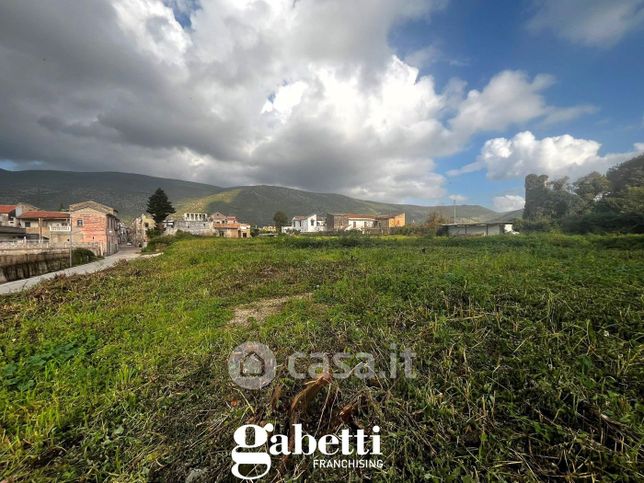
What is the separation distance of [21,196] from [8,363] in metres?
190

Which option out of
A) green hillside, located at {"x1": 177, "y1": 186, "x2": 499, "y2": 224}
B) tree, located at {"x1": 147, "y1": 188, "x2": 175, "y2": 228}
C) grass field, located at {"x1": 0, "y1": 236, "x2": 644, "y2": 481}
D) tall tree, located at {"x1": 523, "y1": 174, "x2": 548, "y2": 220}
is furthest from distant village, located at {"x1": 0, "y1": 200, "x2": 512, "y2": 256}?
green hillside, located at {"x1": 177, "y1": 186, "x2": 499, "y2": 224}

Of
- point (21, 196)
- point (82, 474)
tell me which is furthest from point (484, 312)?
point (21, 196)

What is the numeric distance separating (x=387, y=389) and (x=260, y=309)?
3.82m

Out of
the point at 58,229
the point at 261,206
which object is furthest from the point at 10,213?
the point at 261,206

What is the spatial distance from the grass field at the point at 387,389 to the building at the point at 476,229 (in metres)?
39.9

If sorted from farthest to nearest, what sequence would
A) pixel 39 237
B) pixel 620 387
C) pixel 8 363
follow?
pixel 39 237 → pixel 8 363 → pixel 620 387

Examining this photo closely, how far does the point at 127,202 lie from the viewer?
143000 millimetres

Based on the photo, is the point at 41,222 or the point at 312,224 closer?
the point at 41,222

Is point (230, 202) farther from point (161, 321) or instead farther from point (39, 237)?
point (161, 321)

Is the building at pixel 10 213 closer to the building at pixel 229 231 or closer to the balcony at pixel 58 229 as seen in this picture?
the balcony at pixel 58 229

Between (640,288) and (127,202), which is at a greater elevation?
(127,202)

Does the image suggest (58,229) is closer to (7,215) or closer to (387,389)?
(7,215)

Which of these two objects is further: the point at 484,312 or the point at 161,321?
the point at 161,321

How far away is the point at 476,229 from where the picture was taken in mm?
40688
